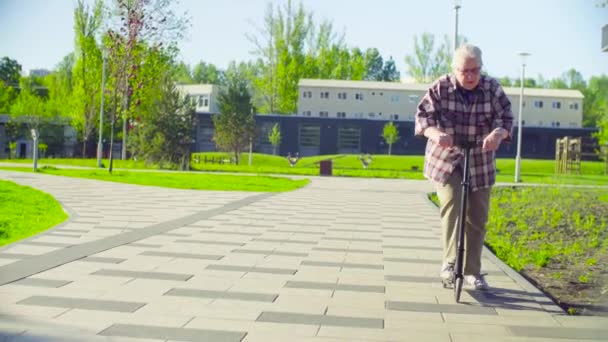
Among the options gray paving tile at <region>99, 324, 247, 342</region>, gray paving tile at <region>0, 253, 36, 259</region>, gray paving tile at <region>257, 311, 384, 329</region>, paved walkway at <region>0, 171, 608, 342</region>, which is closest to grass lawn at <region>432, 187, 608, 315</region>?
paved walkway at <region>0, 171, 608, 342</region>

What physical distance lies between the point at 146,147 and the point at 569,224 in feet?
71.7

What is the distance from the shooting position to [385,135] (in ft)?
173

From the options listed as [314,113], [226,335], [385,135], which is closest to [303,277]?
[226,335]

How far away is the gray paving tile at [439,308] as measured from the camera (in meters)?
4.20

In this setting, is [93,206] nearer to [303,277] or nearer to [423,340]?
[303,277]

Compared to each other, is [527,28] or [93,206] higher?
[527,28]

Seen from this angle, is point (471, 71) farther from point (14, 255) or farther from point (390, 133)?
point (390, 133)

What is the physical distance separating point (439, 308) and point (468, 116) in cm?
135

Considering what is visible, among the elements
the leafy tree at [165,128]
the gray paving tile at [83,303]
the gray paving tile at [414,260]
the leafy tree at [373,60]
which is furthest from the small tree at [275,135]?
the gray paving tile at [83,303]

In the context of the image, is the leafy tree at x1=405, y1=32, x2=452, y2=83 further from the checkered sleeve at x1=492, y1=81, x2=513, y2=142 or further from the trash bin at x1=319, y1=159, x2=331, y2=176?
the trash bin at x1=319, y1=159, x2=331, y2=176

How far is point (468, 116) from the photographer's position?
186 inches

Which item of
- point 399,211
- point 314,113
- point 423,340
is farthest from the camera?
point 314,113

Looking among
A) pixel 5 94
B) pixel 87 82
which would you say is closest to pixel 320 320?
pixel 5 94

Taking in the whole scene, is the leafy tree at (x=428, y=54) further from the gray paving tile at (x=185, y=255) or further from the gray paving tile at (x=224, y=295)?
the gray paving tile at (x=185, y=255)
